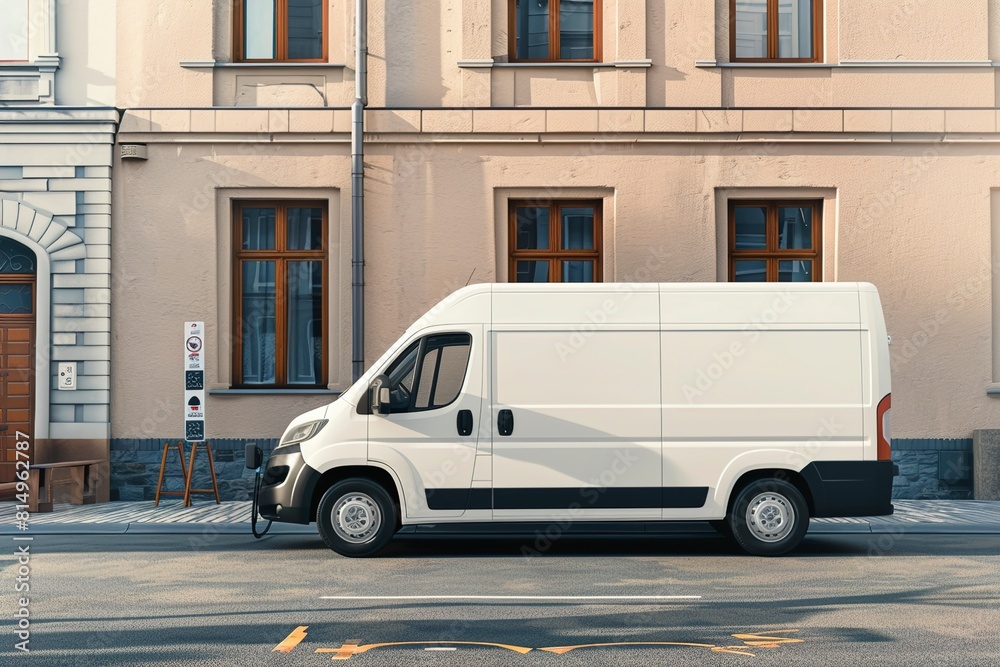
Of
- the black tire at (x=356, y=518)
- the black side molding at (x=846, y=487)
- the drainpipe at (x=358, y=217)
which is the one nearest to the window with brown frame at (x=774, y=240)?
the drainpipe at (x=358, y=217)

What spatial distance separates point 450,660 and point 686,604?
2.23m

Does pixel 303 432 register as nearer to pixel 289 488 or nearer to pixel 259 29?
pixel 289 488

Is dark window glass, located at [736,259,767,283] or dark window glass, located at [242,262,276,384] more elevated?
dark window glass, located at [736,259,767,283]

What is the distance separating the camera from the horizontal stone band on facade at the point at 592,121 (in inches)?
601

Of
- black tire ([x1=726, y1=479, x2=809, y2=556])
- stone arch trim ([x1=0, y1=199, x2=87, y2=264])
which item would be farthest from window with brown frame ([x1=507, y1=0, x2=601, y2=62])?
black tire ([x1=726, y1=479, x2=809, y2=556])

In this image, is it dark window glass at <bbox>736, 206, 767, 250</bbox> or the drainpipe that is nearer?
the drainpipe

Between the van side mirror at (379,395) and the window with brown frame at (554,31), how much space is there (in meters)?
6.90

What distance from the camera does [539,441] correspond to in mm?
Result: 10359

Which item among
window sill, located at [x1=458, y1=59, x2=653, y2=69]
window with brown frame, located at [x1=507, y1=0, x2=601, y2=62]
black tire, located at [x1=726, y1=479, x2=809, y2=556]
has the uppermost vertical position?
window with brown frame, located at [x1=507, y1=0, x2=601, y2=62]

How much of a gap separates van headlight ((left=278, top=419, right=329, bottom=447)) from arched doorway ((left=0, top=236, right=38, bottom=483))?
6.35 meters

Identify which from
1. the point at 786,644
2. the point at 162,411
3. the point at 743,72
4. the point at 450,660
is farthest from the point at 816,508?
the point at 162,411

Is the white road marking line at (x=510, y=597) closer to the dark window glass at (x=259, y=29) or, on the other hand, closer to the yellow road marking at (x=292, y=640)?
the yellow road marking at (x=292, y=640)

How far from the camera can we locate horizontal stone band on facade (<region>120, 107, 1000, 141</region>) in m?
15.3

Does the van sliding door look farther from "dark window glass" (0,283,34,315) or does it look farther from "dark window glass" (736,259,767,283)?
"dark window glass" (0,283,34,315)
